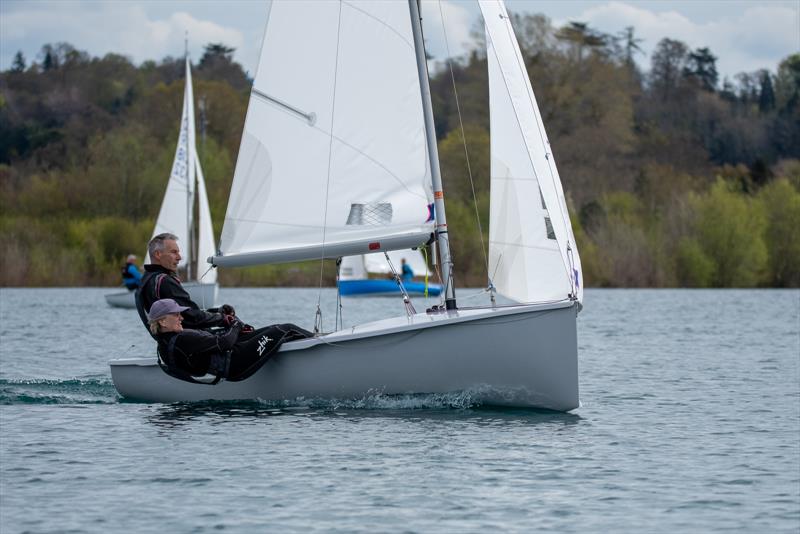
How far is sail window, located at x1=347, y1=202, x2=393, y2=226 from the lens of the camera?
12648mm

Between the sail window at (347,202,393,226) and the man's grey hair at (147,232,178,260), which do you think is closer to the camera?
the man's grey hair at (147,232,178,260)

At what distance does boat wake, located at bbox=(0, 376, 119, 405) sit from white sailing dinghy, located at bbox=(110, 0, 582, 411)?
1.09 meters

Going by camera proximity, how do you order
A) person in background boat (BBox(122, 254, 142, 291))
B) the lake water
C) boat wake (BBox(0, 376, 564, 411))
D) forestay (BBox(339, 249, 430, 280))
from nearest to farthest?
the lake water, boat wake (BBox(0, 376, 564, 411)), person in background boat (BBox(122, 254, 142, 291)), forestay (BBox(339, 249, 430, 280))

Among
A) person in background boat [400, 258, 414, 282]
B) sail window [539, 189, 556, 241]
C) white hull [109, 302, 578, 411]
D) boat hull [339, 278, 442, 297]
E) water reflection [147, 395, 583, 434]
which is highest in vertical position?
sail window [539, 189, 556, 241]

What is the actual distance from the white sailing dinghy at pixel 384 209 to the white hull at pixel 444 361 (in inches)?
0.5

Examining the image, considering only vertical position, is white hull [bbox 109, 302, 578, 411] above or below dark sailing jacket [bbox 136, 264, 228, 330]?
below

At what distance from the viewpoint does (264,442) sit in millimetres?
11031

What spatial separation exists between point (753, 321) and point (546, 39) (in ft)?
110

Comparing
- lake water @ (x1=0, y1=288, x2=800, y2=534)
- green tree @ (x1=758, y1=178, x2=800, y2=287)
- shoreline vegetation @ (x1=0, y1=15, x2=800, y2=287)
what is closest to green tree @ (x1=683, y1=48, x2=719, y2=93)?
shoreline vegetation @ (x1=0, y1=15, x2=800, y2=287)

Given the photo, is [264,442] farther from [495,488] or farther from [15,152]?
[15,152]

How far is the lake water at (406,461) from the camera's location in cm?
848

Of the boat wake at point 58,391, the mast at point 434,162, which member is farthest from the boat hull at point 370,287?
the mast at point 434,162

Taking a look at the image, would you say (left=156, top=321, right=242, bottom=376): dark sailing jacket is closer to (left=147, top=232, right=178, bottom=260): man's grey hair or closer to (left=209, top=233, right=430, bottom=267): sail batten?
(left=147, top=232, right=178, bottom=260): man's grey hair

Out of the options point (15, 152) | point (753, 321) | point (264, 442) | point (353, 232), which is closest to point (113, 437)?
point (264, 442)
